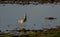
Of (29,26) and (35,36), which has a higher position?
(35,36)

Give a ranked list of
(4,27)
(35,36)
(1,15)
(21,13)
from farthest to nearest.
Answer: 1. (21,13)
2. (1,15)
3. (4,27)
4. (35,36)

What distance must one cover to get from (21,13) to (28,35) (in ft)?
18.0

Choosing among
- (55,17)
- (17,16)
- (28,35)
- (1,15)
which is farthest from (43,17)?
(28,35)

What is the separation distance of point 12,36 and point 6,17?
4.26 metres

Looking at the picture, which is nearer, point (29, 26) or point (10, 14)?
point (29, 26)

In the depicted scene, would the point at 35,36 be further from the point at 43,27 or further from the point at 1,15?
the point at 1,15

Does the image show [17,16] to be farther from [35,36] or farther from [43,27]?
[35,36]

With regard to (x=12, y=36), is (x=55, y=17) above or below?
below

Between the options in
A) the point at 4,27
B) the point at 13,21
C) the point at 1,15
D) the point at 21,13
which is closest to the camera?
the point at 4,27

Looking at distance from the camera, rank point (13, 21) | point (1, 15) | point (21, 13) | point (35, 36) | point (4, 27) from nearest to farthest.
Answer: point (35, 36)
point (4, 27)
point (13, 21)
point (1, 15)
point (21, 13)

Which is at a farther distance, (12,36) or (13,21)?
(13,21)

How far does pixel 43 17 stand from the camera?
1211 centimetres

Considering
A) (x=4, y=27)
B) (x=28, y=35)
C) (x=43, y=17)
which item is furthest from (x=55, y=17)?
(x=28, y=35)

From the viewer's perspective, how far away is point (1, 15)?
37.9 ft
